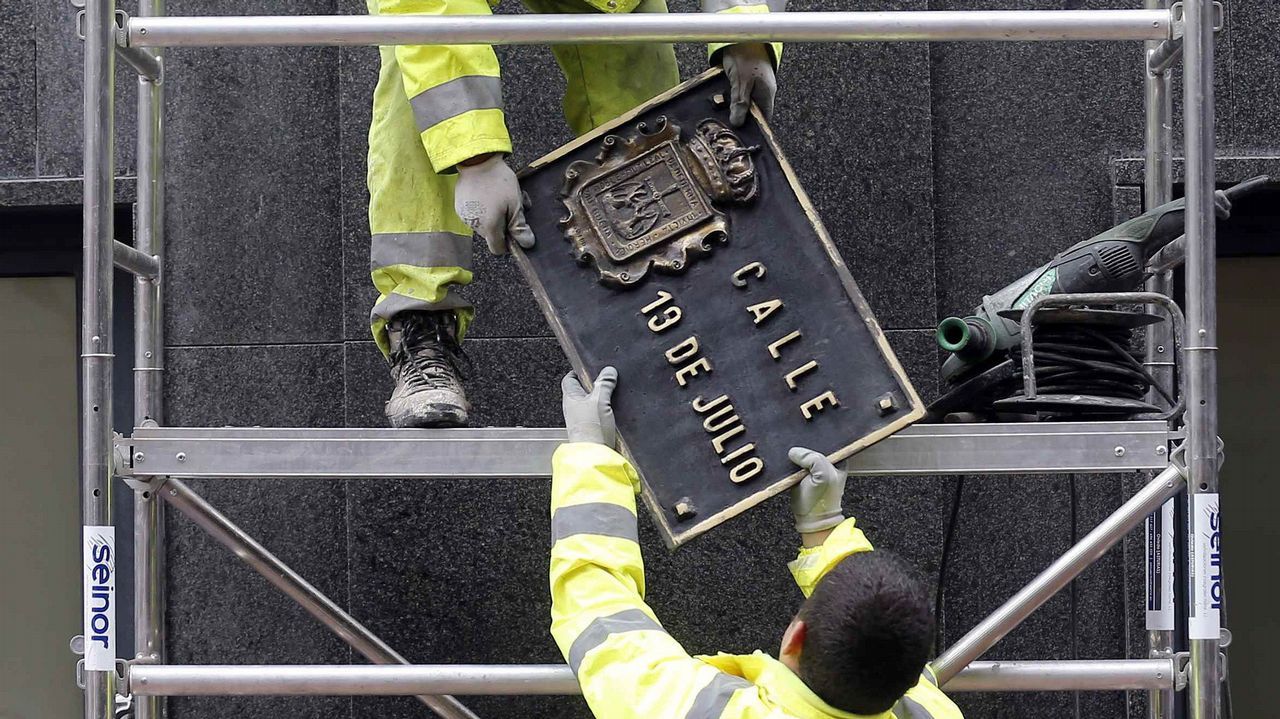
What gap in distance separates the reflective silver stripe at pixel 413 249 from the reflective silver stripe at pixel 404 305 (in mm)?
87

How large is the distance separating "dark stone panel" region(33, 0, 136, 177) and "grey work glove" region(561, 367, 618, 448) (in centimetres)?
258

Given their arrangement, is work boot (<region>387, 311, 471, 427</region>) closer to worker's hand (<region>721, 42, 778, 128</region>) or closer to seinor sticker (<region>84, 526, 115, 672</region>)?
seinor sticker (<region>84, 526, 115, 672</region>)

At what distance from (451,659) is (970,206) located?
7.54 feet

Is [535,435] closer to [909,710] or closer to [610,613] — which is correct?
[610,613]

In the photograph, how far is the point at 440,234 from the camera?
339 cm

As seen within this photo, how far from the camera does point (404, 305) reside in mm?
3369

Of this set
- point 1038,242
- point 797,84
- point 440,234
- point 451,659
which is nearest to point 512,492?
point 451,659

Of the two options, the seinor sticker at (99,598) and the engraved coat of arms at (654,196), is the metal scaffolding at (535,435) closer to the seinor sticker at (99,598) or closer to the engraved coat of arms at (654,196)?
the seinor sticker at (99,598)

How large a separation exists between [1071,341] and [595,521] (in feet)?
4.33

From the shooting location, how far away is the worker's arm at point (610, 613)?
2336 mm

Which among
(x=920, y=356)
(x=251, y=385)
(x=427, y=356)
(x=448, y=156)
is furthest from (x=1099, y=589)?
(x=251, y=385)

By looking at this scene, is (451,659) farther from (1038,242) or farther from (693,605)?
(1038,242)

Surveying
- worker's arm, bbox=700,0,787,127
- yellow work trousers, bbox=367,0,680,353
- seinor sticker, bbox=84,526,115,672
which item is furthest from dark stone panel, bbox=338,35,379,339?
Answer: worker's arm, bbox=700,0,787,127

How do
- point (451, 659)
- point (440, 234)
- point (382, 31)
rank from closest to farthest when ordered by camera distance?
point (382, 31) → point (440, 234) → point (451, 659)
